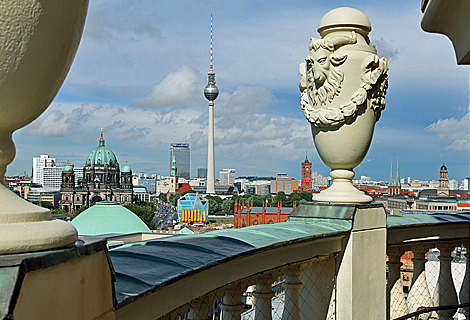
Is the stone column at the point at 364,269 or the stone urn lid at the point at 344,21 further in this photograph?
the stone urn lid at the point at 344,21

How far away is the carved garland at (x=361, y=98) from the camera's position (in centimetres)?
397

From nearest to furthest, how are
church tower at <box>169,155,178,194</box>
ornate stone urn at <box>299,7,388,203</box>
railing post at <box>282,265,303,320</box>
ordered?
railing post at <box>282,265,303,320</box>, ornate stone urn at <box>299,7,388,203</box>, church tower at <box>169,155,178,194</box>

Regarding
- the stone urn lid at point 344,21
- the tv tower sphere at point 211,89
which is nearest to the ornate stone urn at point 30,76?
the stone urn lid at point 344,21

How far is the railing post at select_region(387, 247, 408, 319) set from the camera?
4567 millimetres

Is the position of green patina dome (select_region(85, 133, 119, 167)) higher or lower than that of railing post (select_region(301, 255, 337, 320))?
higher

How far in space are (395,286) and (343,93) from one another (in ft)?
6.49

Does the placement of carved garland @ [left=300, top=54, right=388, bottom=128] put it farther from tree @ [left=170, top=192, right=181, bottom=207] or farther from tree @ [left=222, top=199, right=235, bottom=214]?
tree @ [left=170, top=192, right=181, bottom=207]

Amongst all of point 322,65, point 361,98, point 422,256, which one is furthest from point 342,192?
point 422,256

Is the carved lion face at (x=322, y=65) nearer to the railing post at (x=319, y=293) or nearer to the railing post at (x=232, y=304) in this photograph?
the railing post at (x=319, y=293)

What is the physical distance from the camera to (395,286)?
461cm

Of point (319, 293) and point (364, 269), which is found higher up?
point (364, 269)

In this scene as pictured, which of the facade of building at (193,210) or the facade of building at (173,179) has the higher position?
the facade of building at (173,179)

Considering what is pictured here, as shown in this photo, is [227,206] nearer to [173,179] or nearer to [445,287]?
[173,179]

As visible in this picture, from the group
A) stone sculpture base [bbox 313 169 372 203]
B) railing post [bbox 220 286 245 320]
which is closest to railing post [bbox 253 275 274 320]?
railing post [bbox 220 286 245 320]
